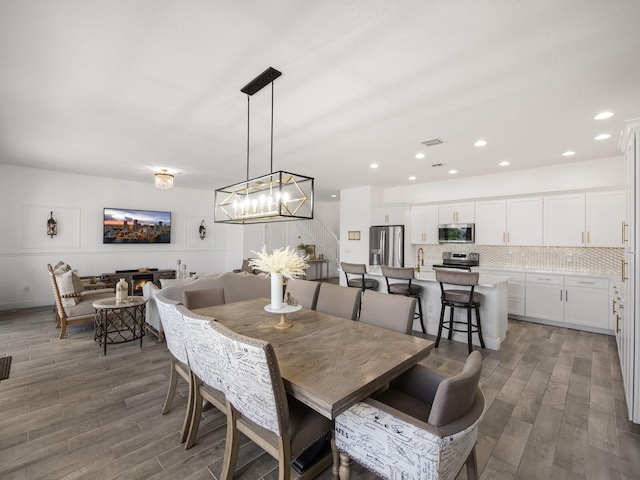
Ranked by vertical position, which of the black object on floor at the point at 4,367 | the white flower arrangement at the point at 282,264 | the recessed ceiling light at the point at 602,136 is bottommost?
the black object on floor at the point at 4,367

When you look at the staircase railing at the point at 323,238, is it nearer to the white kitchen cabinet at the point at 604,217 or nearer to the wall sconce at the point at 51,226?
→ the wall sconce at the point at 51,226

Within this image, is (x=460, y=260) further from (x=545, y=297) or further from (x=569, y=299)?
(x=569, y=299)

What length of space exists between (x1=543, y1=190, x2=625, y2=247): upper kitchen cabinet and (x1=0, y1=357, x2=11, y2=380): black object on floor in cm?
777

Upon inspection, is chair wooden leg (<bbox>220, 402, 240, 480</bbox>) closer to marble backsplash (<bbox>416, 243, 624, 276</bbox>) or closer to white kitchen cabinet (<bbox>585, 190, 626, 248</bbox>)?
marble backsplash (<bbox>416, 243, 624, 276</bbox>)

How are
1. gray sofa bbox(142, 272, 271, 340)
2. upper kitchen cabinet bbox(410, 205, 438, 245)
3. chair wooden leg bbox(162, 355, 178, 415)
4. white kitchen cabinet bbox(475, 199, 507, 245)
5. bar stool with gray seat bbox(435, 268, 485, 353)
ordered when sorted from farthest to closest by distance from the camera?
1. upper kitchen cabinet bbox(410, 205, 438, 245)
2. white kitchen cabinet bbox(475, 199, 507, 245)
3. gray sofa bbox(142, 272, 271, 340)
4. bar stool with gray seat bbox(435, 268, 485, 353)
5. chair wooden leg bbox(162, 355, 178, 415)

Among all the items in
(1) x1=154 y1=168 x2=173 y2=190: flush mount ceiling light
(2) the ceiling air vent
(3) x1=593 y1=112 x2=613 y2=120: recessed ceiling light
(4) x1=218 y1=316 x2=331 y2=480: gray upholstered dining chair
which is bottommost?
(4) x1=218 y1=316 x2=331 y2=480: gray upholstered dining chair

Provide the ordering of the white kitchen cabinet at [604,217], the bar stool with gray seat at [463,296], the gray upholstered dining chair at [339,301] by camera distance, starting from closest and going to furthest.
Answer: the gray upholstered dining chair at [339,301] < the bar stool with gray seat at [463,296] < the white kitchen cabinet at [604,217]

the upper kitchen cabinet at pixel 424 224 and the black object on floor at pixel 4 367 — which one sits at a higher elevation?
the upper kitchen cabinet at pixel 424 224

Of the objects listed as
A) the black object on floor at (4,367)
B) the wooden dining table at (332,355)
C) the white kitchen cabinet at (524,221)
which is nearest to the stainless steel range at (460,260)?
Result: the white kitchen cabinet at (524,221)

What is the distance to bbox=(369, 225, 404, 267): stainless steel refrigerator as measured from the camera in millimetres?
6684

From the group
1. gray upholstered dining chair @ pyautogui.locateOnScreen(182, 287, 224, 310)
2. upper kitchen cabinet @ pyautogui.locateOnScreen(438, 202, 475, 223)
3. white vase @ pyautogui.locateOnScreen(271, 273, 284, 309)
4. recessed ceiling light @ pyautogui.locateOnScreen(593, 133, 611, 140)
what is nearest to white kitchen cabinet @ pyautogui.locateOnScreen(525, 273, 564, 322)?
upper kitchen cabinet @ pyautogui.locateOnScreen(438, 202, 475, 223)

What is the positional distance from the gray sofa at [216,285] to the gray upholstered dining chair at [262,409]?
2392mm

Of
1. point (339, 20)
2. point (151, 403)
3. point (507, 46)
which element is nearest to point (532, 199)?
point (507, 46)

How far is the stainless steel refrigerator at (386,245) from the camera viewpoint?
263 inches
